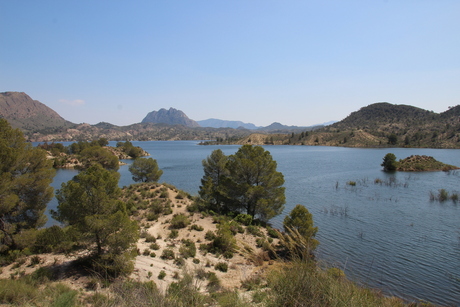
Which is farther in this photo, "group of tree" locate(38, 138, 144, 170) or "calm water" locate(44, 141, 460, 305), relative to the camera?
"group of tree" locate(38, 138, 144, 170)

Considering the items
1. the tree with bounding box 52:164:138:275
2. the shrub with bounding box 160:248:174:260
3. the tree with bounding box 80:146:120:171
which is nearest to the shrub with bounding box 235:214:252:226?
the shrub with bounding box 160:248:174:260

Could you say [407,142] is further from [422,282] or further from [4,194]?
[4,194]

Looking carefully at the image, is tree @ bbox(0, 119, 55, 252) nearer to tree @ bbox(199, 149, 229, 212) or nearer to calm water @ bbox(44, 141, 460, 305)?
tree @ bbox(199, 149, 229, 212)

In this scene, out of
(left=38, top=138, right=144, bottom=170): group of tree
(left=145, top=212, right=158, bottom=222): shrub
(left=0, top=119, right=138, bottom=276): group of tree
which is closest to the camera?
(left=0, top=119, right=138, bottom=276): group of tree

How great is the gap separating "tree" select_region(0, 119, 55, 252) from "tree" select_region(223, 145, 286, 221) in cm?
1824

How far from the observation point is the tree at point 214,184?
3291cm

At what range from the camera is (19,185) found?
64.2ft

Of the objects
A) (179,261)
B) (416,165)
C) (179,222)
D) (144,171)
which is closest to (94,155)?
(144,171)

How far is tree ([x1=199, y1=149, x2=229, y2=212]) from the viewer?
108ft

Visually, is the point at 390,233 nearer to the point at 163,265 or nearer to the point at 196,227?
the point at 196,227

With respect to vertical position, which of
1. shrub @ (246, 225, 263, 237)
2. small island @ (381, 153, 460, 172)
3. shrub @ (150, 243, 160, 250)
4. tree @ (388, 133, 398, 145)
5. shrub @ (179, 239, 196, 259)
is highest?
tree @ (388, 133, 398, 145)

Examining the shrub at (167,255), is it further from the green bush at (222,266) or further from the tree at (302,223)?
the tree at (302,223)

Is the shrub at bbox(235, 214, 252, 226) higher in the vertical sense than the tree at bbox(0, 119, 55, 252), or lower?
lower

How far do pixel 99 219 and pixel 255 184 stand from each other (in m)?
19.6
